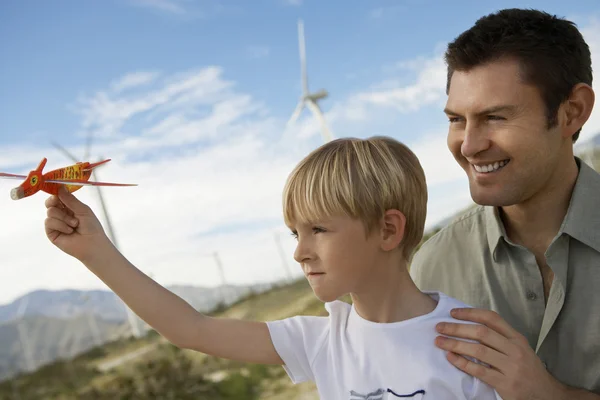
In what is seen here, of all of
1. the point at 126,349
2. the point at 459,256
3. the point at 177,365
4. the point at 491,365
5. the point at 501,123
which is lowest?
the point at 126,349

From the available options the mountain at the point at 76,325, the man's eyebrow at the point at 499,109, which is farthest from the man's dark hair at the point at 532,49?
the mountain at the point at 76,325

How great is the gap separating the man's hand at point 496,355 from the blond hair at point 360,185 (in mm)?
439

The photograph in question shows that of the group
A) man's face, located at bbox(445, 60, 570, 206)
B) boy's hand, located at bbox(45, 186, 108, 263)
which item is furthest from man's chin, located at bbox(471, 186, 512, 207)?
boy's hand, located at bbox(45, 186, 108, 263)

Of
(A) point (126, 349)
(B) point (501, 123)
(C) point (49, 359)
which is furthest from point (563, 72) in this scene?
(A) point (126, 349)

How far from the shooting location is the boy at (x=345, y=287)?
9.17 ft

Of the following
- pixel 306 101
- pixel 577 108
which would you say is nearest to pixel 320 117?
pixel 306 101

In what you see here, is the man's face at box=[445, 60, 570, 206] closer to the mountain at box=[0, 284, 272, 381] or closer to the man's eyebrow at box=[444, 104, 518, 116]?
the man's eyebrow at box=[444, 104, 518, 116]

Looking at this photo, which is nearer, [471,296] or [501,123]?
[501,123]

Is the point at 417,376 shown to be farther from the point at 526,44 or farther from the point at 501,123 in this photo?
the point at 526,44

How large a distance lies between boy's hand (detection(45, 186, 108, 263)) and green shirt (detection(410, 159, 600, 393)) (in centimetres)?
205

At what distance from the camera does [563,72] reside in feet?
12.3

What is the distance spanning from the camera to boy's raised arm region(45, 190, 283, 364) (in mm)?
2854

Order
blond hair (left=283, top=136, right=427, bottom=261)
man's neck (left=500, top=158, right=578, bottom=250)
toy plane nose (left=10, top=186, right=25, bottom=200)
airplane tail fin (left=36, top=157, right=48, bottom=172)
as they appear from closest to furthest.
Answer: toy plane nose (left=10, top=186, right=25, bottom=200)
airplane tail fin (left=36, top=157, right=48, bottom=172)
blond hair (left=283, top=136, right=427, bottom=261)
man's neck (left=500, top=158, right=578, bottom=250)

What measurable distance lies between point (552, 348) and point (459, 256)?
0.75 metres
